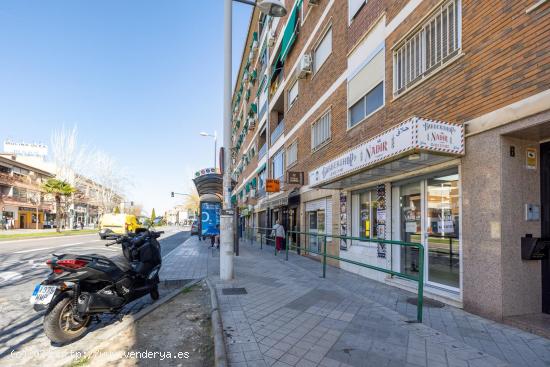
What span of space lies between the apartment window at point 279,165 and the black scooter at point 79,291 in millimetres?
13554

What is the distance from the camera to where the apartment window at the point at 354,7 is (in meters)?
9.59

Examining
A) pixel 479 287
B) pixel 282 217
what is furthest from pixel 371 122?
pixel 282 217

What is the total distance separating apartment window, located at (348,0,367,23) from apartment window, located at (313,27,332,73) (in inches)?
69.7

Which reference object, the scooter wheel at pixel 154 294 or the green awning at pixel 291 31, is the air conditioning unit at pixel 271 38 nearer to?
the green awning at pixel 291 31

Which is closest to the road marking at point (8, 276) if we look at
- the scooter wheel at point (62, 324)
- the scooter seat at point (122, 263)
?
the scooter seat at point (122, 263)

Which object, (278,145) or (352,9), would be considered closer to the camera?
(352,9)

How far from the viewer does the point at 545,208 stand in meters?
5.01

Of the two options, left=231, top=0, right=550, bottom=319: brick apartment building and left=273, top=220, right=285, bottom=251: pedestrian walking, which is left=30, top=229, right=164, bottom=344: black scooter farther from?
left=273, top=220, right=285, bottom=251: pedestrian walking

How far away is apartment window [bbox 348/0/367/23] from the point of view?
377 inches

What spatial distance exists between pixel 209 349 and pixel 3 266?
Result: 924 centimetres

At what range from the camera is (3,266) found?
32.0 feet

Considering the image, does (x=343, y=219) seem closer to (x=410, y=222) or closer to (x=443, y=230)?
(x=410, y=222)

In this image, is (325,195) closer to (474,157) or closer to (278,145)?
(474,157)

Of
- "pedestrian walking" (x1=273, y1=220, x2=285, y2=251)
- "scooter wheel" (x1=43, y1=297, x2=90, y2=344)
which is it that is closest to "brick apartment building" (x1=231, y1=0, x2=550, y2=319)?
"pedestrian walking" (x1=273, y1=220, x2=285, y2=251)
